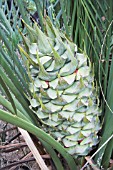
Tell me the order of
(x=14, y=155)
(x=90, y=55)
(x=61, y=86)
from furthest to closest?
1. (x=14, y=155)
2. (x=90, y=55)
3. (x=61, y=86)

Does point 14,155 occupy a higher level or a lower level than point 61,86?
lower

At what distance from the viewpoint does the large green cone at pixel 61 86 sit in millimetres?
602

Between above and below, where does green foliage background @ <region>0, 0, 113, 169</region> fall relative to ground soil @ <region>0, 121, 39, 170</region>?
above

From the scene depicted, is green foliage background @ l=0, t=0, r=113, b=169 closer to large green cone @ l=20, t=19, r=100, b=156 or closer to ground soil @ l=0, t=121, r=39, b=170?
large green cone @ l=20, t=19, r=100, b=156

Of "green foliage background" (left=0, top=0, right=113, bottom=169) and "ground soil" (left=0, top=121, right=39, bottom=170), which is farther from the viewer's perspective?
"ground soil" (left=0, top=121, right=39, bottom=170)

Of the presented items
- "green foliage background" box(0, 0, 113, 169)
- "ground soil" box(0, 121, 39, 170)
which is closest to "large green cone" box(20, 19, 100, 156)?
"green foliage background" box(0, 0, 113, 169)

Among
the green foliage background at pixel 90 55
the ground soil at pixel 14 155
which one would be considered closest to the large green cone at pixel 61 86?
the green foliage background at pixel 90 55

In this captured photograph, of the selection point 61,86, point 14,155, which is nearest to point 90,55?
point 61,86

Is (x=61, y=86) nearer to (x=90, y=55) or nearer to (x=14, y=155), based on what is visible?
(x=90, y=55)

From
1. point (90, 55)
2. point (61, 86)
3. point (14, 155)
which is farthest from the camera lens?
point (14, 155)

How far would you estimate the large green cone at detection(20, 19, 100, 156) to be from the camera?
1.98 ft

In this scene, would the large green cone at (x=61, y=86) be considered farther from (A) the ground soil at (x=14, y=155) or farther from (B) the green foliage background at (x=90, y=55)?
(A) the ground soil at (x=14, y=155)

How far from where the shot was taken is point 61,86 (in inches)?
24.2

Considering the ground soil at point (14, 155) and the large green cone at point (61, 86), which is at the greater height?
the large green cone at point (61, 86)
